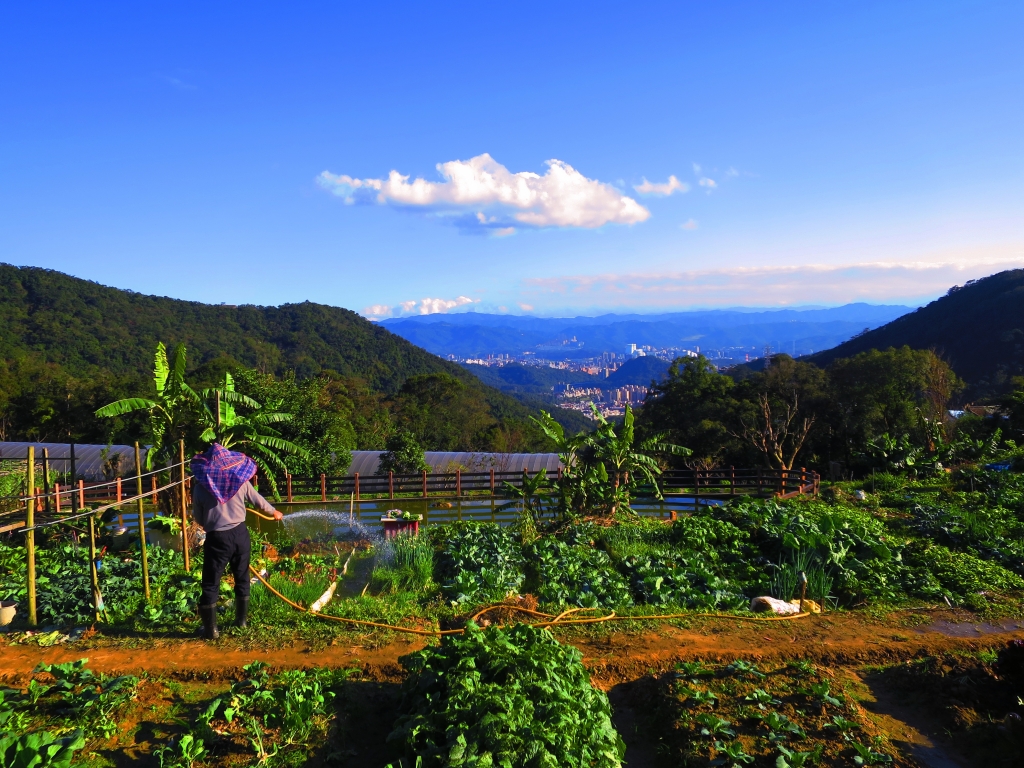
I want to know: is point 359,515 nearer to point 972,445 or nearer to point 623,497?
point 623,497

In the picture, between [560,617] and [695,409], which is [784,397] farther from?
[560,617]

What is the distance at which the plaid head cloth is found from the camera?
19.5 ft

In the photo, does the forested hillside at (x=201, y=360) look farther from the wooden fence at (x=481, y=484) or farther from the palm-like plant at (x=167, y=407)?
the wooden fence at (x=481, y=484)

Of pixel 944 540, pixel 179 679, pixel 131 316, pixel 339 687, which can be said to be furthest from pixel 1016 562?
pixel 131 316

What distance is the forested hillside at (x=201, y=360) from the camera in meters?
37.9

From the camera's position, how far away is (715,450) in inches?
1056

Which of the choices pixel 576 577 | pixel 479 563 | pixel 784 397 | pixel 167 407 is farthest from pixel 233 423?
pixel 784 397

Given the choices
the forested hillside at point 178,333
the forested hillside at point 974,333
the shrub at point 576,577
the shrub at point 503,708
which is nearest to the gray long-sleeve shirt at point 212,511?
the shrub at point 503,708

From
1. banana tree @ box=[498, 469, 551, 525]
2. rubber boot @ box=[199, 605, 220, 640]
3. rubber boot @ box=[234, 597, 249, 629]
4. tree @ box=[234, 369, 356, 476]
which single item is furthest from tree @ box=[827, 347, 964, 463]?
rubber boot @ box=[199, 605, 220, 640]

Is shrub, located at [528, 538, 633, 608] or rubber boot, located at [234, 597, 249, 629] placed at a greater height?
rubber boot, located at [234, 597, 249, 629]

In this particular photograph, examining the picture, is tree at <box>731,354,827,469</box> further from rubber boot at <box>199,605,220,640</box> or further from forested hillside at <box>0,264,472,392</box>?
forested hillside at <box>0,264,472,392</box>

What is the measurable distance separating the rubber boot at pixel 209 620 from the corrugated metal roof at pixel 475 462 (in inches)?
622

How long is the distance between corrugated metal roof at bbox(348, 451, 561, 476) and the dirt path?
50.6 feet

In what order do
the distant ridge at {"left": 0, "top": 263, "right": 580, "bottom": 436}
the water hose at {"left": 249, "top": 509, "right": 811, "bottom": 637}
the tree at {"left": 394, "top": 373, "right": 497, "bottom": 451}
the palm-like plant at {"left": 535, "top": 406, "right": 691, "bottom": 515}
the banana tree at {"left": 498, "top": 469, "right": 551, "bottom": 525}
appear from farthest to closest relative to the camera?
the distant ridge at {"left": 0, "top": 263, "right": 580, "bottom": 436} < the tree at {"left": 394, "top": 373, "right": 497, "bottom": 451} < the banana tree at {"left": 498, "top": 469, "right": 551, "bottom": 525} < the palm-like plant at {"left": 535, "top": 406, "right": 691, "bottom": 515} < the water hose at {"left": 249, "top": 509, "right": 811, "bottom": 637}
